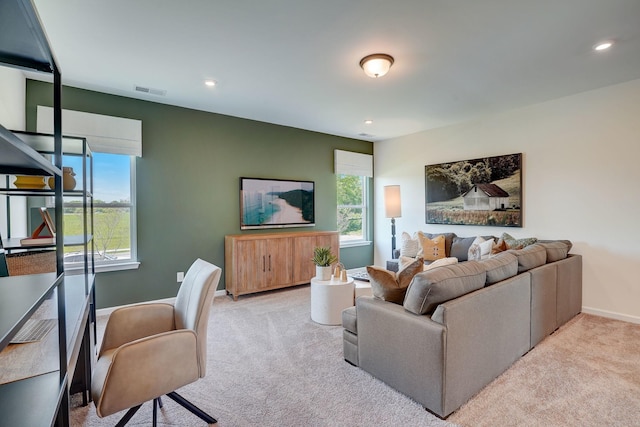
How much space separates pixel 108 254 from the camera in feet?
12.1

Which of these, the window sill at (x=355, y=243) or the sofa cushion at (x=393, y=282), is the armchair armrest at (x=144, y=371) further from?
the window sill at (x=355, y=243)

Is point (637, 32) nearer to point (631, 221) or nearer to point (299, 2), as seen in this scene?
point (631, 221)

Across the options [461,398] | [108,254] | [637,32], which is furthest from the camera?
[108,254]

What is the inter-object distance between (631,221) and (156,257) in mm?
5440

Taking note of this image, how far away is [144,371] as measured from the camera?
4.95 feet

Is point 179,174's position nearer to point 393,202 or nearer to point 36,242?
point 36,242

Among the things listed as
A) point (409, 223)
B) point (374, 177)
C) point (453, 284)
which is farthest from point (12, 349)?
point (374, 177)

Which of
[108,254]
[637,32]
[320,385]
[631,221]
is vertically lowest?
[320,385]

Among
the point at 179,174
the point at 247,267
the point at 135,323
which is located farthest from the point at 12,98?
the point at 247,267

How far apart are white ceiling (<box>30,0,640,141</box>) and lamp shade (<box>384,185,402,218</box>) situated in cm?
161

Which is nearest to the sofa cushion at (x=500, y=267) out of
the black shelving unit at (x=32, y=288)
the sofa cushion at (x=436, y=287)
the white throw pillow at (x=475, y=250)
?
the sofa cushion at (x=436, y=287)

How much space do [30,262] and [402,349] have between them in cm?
231

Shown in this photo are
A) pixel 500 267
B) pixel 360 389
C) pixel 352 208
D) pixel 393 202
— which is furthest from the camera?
pixel 352 208

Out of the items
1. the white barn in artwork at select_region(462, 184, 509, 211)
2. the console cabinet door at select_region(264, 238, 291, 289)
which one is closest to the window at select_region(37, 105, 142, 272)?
the console cabinet door at select_region(264, 238, 291, 289)
